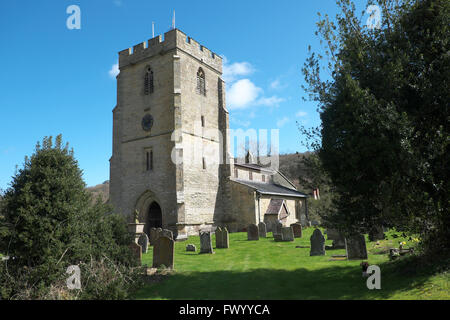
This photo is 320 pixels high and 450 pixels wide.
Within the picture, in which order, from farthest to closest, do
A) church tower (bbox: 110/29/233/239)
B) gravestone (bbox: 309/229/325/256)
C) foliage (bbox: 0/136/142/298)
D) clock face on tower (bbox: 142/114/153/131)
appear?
clock face on tower (bbox: 142/114/153/131) < church tower (bbox: 110/29/233/239) < gravestone (bbox: 309/229/325/256) < foliage (bbox: 0/136/142/298)

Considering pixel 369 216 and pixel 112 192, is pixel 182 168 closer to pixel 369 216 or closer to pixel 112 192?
pixel 112 192

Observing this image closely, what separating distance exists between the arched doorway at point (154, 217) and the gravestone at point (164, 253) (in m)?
13.8

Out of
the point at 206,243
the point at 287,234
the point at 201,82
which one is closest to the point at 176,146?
the point at 201,82

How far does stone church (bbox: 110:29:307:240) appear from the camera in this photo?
2298cm

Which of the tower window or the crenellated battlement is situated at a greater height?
the crenellated battlement

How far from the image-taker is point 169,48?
24.3m

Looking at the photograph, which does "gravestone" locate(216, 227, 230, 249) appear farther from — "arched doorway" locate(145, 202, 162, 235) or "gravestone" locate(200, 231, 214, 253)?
"arched doorway" locate(145, 202, 162, 235)

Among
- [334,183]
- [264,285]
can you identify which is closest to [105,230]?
[264,285]

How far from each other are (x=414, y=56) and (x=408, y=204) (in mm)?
3819

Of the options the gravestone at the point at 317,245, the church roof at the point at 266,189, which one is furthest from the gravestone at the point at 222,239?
the church roof at the point at 266,189

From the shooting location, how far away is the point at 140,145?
A: 24.9 meters

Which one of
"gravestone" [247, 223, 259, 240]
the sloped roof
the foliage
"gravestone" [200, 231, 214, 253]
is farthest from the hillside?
the foliage

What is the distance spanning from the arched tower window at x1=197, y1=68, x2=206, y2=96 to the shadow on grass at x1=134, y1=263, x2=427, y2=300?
62.4ft
